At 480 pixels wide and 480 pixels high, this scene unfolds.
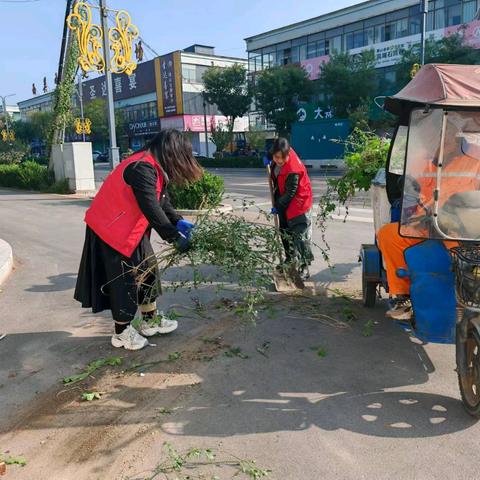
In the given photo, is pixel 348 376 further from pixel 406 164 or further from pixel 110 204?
pixel 110 204

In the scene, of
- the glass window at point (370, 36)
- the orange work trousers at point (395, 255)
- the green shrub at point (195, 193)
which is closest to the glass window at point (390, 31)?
the glass window at point (370, 36)

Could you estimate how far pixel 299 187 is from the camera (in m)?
5.95

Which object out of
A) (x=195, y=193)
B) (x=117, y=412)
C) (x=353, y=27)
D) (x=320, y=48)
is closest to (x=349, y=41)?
(x=353, y=27)

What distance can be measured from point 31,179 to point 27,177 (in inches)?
11.2

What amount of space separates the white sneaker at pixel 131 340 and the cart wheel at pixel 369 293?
2.18 meters

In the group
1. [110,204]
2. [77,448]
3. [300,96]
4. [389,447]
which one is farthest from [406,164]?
[300,96]

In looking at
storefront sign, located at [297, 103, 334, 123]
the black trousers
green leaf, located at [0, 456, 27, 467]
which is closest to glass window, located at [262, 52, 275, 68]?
storefront sign, located at [297, 103, 334, 123]

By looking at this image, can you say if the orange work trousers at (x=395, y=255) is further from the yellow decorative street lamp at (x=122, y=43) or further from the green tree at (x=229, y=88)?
the green tree at (x=229, y=88)

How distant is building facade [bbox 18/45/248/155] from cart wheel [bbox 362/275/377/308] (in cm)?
4869

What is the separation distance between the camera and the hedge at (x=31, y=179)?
18134 millimetres

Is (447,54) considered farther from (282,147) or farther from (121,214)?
(121,214)

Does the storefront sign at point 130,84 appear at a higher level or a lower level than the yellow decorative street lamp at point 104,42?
higher

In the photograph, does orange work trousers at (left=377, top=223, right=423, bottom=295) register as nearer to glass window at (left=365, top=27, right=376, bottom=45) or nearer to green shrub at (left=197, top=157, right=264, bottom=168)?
green shrub at (left=197, top=157, right=264, bottom=168)

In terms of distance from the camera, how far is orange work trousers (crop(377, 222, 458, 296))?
361cm
